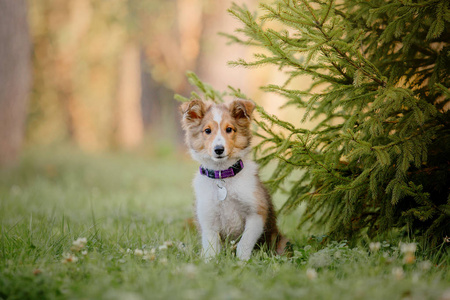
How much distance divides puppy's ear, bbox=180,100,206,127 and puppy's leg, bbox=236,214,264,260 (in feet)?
3.56

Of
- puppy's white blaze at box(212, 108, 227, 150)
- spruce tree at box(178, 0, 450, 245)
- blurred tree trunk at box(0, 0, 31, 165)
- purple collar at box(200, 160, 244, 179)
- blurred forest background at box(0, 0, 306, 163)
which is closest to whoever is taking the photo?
spruce tree at box(178, 0, 450, 245)

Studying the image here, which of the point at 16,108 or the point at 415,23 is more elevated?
the point at 415,23

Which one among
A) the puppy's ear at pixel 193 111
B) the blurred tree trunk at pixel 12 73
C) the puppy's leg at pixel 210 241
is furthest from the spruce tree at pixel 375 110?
the blurred tree trunk at pixel 12 73

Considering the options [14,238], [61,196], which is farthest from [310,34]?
[61,196]

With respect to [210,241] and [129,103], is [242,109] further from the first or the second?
[129,103]

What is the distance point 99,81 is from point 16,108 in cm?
873

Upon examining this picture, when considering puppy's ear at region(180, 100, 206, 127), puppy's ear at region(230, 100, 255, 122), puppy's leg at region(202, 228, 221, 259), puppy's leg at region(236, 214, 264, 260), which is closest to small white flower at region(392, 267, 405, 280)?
puppy's leg at region(236, 214, 264, 260)

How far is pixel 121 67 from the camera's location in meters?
18.3

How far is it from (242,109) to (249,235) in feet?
3.85

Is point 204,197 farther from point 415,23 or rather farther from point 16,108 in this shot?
point 16,108

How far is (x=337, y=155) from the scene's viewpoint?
379cm

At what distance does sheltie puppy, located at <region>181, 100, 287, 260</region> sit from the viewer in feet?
12.6

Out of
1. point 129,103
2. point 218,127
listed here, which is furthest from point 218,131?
point 129,103

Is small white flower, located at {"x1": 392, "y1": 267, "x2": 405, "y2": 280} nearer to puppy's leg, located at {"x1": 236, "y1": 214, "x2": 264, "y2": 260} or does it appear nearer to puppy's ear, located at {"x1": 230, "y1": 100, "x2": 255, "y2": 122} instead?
puppy's leg, located at {"x1": 236, "y1": 214, "x2": 264, "y2": 260}
